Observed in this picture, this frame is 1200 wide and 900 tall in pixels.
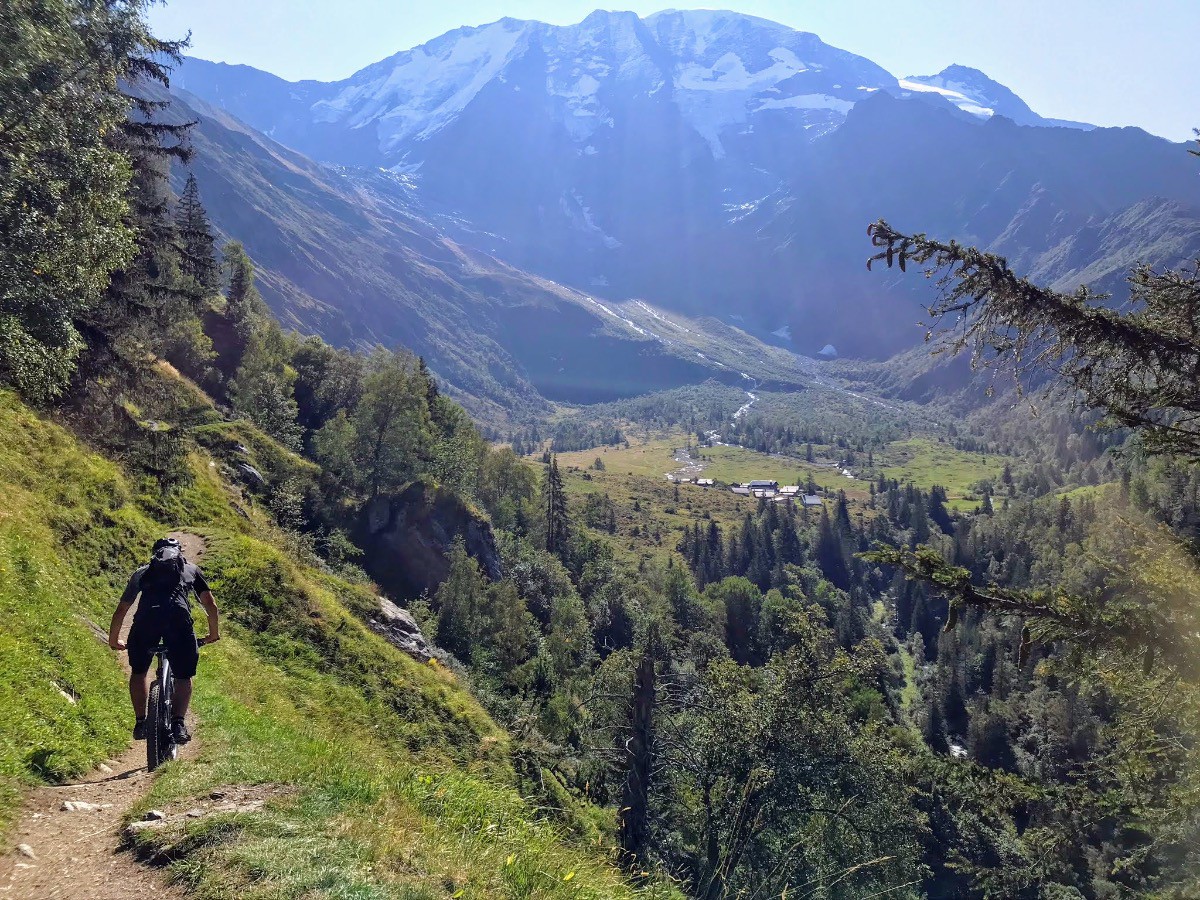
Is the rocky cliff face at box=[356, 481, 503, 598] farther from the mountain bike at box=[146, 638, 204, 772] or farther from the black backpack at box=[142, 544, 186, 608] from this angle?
the black backpack at box=[142, 544, 186, 608]

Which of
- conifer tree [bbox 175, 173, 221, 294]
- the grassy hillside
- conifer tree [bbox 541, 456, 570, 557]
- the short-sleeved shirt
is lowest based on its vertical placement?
conifer tree [bbox 541, 456, 570, 557]

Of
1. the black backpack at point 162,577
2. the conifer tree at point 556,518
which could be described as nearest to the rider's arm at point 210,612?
the black backpack at point 162,577

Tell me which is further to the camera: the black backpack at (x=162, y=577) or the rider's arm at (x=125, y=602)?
the black backpack at (x=162, y=577)

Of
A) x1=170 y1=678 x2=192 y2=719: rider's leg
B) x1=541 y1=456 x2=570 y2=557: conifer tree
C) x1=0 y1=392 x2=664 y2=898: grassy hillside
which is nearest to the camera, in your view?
x1=0 y1=392 x2=664 y2=898: grassy hillside

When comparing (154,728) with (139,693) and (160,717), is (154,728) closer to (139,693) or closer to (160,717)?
(160,717)

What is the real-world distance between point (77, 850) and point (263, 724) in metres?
6.16

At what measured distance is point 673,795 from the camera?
19.4 meters

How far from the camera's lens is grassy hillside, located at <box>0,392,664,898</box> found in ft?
19.8

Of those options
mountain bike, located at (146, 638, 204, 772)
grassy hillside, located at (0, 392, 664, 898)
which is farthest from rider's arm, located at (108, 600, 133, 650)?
grassy hillside, located at (0, 392, 664, 898)

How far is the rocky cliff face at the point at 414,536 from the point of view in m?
48.8

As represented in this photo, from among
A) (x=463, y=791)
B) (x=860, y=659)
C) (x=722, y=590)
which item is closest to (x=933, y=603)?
(x=722, y=590)

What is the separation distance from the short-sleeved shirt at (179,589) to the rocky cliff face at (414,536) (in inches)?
1572

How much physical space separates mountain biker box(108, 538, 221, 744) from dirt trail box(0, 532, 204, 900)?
37.3 inches

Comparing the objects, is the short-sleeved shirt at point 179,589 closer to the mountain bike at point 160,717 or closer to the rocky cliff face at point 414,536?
the mountain bike at point 160,717
